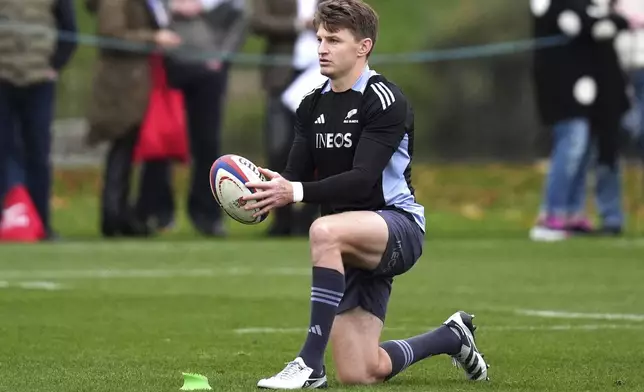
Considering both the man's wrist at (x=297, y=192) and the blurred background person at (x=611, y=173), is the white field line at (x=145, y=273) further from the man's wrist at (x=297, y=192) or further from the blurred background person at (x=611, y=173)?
the man's wrist at (x=297, y=192)

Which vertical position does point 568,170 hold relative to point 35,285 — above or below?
above

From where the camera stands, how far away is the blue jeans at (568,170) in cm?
1611

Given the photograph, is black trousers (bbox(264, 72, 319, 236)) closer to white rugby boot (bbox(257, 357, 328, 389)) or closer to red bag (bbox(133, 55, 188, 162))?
red bag (bbox(133, 55, 188, 162))

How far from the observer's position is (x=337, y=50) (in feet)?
22.3

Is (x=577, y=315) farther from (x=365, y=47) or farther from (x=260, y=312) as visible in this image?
(x=365, y=47)

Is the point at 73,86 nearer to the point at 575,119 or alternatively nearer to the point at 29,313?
Answer: the point at 575,119

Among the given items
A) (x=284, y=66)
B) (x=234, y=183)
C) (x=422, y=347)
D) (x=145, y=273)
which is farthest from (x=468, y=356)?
(x=284, y=66)

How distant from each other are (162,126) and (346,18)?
32.5 feet

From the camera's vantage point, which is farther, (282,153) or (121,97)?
(282,153)

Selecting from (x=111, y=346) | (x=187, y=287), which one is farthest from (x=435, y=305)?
(x=111, y=346)

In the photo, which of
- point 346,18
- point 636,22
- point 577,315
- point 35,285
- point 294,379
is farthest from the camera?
point 636,22

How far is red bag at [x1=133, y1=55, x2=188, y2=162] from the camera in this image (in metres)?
16.5

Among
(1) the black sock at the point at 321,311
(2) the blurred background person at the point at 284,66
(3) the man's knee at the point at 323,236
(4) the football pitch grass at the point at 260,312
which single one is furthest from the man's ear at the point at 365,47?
(2) the blurred background person at the point at 284,66

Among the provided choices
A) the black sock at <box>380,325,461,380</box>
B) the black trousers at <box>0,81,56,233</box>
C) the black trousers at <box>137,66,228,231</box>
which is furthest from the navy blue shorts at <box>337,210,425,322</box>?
the black trousers at <box>137,66,228,231</box>
